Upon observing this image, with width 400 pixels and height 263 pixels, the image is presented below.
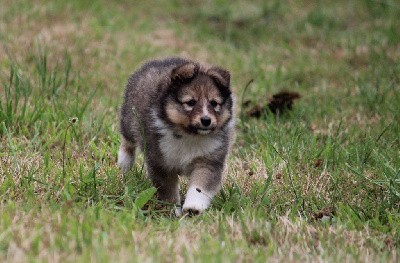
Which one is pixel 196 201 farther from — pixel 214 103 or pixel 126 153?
pixel 126 153

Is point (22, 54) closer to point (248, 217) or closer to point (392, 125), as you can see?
point (392, 125)

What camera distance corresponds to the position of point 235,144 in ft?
24.3

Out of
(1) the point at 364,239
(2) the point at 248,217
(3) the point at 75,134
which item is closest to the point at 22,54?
(3) the point at 75,134

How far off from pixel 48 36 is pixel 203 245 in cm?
638

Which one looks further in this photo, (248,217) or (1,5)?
(1,5)

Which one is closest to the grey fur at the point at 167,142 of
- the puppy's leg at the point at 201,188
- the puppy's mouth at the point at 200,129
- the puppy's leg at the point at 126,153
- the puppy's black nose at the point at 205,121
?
the puppy's leg at the point at 201,188

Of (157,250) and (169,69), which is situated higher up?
(169,69)

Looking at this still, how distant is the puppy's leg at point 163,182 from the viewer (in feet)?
18.7

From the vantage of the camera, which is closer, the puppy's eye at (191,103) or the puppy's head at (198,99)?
the puppy's head at (198,99)

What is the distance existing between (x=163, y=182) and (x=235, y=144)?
1.83m

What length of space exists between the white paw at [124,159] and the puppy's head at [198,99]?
869 millimetres

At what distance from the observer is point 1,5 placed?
36.5 ft

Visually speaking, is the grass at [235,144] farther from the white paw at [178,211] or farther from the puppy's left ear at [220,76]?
the puppy's left ear at [220,76]

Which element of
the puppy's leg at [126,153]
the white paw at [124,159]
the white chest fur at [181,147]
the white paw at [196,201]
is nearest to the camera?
the white paw at [196,201]
